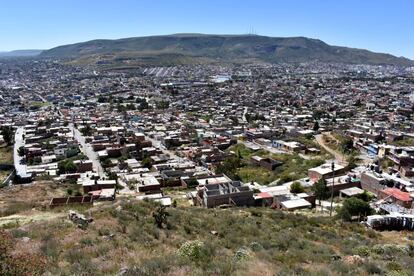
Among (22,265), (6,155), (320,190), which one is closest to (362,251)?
(22,265)

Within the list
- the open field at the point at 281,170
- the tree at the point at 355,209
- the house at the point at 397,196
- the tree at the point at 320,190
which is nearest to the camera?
the tree at the point at 355,209

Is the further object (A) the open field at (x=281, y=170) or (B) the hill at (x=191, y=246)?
(A) the open field at (x=281, y=170)

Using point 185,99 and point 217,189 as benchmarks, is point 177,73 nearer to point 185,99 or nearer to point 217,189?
point 185,99

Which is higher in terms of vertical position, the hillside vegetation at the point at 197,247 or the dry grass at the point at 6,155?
the hillside vegetation at the point at 197,247

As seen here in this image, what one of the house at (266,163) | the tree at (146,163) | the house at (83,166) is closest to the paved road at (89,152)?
the house at (83,166)

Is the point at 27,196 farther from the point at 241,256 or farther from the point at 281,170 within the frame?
the point at 281,170

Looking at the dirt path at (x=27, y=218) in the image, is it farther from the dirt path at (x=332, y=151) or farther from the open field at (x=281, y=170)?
the dirt path at (x=332, y=151)
